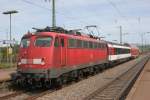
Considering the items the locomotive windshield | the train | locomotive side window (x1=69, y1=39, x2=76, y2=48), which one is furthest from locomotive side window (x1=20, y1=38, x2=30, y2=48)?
locomotive side window (x1=69, y1=39, x2=76, y2=48)

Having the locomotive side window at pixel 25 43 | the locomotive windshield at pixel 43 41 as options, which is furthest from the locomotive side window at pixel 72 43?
the locomotive side window at pixel 25 43

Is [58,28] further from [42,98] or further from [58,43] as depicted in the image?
[42,98]

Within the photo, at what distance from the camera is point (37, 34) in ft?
59.7

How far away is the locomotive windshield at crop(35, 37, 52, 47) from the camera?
1773 cm

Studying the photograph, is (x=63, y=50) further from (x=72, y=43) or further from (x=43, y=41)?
(x=72, y=43)

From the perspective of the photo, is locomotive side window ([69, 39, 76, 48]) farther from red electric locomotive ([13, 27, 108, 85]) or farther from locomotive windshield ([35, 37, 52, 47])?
locomotive windshield ([35, 37, 52, 47])

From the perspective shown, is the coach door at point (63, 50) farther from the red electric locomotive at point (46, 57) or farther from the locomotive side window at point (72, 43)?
the locomotive side window at point (72, 43)

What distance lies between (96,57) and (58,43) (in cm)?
1048

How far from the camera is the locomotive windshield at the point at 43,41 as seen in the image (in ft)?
58.2

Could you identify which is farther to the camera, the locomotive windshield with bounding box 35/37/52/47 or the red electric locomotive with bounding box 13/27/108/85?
the locomotive windshield with bounding box 35/37/52/47

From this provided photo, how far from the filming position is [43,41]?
Result: 58.7 feet

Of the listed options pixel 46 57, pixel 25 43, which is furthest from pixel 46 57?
pixel 25 43

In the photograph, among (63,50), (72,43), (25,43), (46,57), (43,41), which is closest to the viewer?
(46,57)

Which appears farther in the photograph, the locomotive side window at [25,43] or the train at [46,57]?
the locomotive side window at [25,43]
